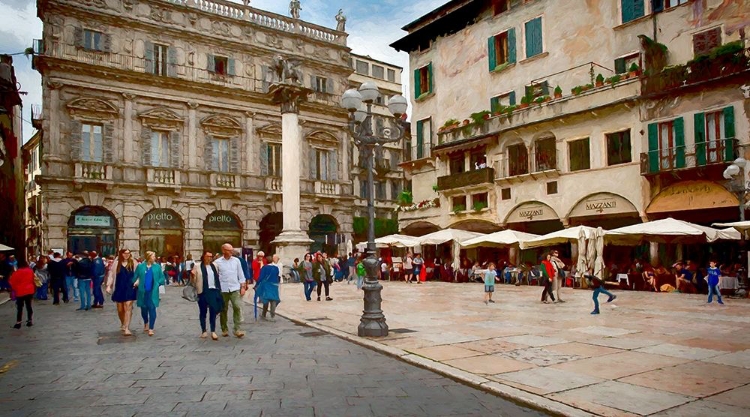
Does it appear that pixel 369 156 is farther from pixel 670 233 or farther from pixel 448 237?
pixel 448 237

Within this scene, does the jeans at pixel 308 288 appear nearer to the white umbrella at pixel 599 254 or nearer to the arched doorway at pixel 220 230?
the white umbrella at pixel 599 254

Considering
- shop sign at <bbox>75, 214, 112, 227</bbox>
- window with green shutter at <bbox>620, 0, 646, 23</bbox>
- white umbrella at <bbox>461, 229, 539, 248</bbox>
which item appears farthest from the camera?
shop sign at <bbox>75, 214, 112, 227</bbox>

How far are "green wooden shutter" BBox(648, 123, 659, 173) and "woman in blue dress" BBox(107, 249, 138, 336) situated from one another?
744 inches

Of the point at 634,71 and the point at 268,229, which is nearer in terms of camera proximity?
the point at 634,71

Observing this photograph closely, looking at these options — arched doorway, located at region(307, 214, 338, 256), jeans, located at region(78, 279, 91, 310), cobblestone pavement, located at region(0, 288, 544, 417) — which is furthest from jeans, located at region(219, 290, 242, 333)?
arched doorway, located at region(307, 214, 338, 256)

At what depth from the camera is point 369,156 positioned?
11.4m

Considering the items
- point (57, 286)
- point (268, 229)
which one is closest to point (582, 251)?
point (57, 286)

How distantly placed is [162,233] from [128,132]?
5.53m

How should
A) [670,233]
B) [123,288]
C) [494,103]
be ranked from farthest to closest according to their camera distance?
[494,103] → [670,233] → [123,288]

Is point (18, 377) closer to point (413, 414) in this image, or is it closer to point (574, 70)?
point (413, 414)

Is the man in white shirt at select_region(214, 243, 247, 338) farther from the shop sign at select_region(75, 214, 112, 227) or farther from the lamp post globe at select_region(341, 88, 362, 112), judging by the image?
the shop sign at select_region(75, 214, 112, 227)

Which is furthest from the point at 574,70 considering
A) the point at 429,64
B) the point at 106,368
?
the point at 106,368

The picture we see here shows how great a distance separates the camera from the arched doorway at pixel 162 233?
30656 millimetres

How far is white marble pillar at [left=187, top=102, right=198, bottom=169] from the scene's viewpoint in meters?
32.1
